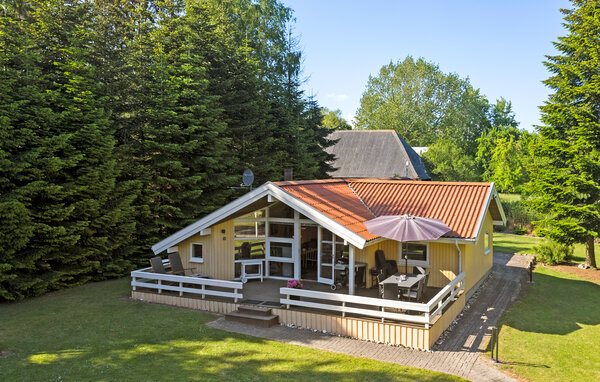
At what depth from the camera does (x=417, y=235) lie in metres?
11.4

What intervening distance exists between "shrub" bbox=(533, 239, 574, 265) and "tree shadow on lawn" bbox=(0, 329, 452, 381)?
643 inches

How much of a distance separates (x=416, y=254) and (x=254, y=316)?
6.11 meters

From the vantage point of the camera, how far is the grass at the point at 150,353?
Answer: 833 centimetres

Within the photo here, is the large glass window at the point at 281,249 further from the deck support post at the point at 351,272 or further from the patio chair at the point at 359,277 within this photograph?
the deck support post at the point at 351,272

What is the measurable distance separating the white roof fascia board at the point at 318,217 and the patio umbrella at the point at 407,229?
0.60 m

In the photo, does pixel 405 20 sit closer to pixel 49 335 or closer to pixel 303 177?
pixel 303 177

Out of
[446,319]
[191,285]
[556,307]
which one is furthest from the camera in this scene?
[191,285]

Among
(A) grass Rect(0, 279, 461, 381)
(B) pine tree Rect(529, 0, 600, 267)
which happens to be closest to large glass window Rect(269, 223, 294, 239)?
(A) grass Rect(0, 279, 461, 381)

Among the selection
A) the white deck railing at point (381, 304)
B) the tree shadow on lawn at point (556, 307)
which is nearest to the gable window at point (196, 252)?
the white deck railing at point (381, 304)

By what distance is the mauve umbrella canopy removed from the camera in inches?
450

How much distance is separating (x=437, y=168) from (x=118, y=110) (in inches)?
1353

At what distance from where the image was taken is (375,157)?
3781 centimetres

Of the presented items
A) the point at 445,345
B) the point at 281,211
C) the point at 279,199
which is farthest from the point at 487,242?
the point at 279,199

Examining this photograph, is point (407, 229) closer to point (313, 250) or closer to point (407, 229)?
point (407, 229)
